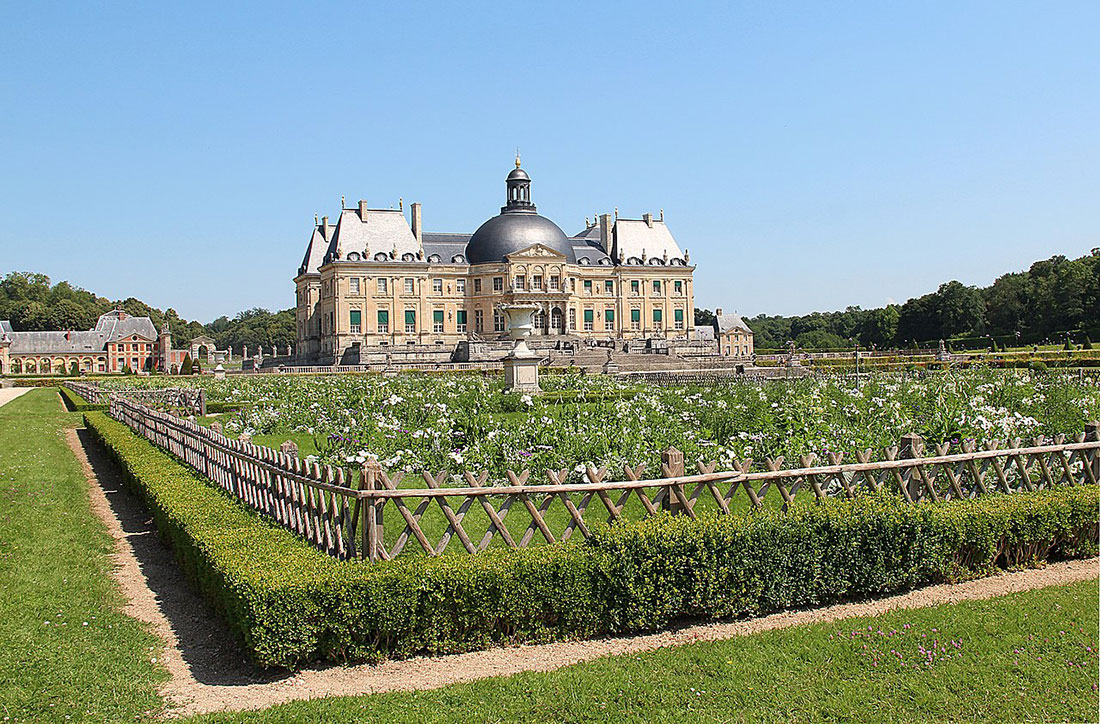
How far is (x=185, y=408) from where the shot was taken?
24.7m

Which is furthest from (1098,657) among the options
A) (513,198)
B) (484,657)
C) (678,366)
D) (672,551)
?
(513,198)

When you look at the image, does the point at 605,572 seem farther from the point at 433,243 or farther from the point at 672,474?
the point at 433,243

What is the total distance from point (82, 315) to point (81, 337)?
13661mm

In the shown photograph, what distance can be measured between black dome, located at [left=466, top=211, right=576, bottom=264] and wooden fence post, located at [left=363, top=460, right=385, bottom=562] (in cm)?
6682

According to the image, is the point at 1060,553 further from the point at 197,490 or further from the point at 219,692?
the point at 197,490

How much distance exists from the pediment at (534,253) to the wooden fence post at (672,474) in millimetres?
65833

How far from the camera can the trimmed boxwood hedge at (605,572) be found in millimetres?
6027

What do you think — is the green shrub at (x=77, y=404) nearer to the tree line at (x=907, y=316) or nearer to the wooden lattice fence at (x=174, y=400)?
the wooden lattice fence at (x=174, y=400)

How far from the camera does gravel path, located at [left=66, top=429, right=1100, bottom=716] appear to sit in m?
5.73

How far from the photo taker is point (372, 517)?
6578 mm

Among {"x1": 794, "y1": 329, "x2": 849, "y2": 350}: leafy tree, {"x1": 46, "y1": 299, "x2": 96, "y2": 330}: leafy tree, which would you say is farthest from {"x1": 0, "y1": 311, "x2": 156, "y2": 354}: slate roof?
{"x1": 794, "y1": 329, "x2": 849, "y2": 350}: leafy tree

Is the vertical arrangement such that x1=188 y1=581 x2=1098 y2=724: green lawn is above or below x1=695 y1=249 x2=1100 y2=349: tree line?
below

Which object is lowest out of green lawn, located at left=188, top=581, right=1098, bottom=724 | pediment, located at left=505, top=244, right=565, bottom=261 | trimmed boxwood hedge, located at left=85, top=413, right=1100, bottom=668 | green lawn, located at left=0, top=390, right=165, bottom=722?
green lawn, located at left=188, top=581, right=1098, bottom=724

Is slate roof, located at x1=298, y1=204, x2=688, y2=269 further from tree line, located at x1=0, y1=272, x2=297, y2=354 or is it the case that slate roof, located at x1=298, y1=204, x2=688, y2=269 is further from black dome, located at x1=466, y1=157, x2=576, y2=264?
tree line, located at x1=0, y1=272, x2=297, y2=354
